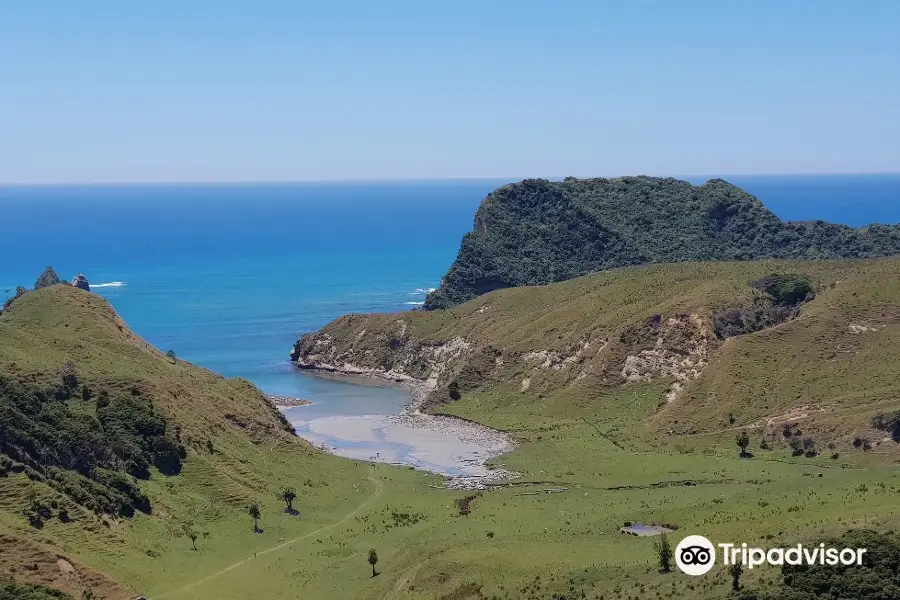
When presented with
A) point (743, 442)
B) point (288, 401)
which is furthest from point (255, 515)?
point (288, 401)

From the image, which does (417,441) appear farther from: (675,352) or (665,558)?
(665,558)

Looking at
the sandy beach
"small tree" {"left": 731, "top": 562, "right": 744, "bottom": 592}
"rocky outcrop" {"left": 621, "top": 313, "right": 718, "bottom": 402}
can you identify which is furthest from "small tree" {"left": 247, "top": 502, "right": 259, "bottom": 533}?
"rocky outcrop" {"left": 621, "top": 313, "right": 718, "bottom": 402}

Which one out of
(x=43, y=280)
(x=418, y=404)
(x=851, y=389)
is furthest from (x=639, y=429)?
(x=43, y=280)

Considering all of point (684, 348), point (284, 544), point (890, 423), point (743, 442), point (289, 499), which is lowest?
point (284, 544)

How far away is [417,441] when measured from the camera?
96.7m

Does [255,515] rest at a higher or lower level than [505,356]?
lower

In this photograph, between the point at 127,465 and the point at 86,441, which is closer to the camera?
the point at 86,441

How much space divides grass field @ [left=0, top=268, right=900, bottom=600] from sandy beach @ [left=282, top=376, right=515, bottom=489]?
268cm

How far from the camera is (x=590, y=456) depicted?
82875 millimetres

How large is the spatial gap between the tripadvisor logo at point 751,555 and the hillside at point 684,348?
107 ft

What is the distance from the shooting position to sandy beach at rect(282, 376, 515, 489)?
84438 millimetres

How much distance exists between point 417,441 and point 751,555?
189 feet

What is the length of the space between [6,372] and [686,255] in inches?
5761

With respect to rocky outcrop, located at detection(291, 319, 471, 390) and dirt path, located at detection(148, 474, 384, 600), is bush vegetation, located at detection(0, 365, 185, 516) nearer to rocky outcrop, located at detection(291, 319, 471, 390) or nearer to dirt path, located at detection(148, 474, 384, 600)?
dirt path, located at detection(148, 474, 384, 600)
